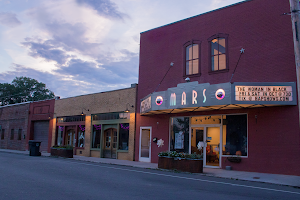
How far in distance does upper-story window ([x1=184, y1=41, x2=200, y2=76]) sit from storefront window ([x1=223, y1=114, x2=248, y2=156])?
3.57 meters

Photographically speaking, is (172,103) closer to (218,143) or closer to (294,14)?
(218,143)

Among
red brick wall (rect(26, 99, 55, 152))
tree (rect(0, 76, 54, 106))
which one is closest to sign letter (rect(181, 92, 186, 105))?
red brick wall (rect(26, 99, 55, 152))

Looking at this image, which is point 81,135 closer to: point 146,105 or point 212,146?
point 146,105

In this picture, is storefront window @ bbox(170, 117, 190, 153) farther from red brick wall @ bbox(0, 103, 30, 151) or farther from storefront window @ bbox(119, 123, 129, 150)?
red brick wall @ bbox(0, 103, 30, 151)

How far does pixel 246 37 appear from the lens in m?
15.4

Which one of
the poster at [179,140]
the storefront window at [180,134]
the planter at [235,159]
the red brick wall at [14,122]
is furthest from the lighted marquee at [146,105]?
the red brick wall at [14,122]

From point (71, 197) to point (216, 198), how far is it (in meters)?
3.69

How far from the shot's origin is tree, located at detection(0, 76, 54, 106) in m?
56.5

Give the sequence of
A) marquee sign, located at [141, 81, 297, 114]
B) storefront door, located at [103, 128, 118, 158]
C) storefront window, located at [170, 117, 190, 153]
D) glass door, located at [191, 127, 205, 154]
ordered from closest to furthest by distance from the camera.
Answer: marquee sign, located at [141, 81, 297, 114] < glass door, located at [191, 127, 205, 154] < storefront window, located at [170, 117, 190, 153] < storefront door, located at [103, 128, 118, 158]

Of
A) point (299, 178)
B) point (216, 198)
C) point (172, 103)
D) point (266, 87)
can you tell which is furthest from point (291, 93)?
point (216, 198)

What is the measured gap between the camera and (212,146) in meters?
16.2

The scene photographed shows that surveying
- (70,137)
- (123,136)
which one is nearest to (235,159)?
(123,136)

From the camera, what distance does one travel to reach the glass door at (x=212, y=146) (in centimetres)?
1600

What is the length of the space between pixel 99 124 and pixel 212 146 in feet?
35.6
